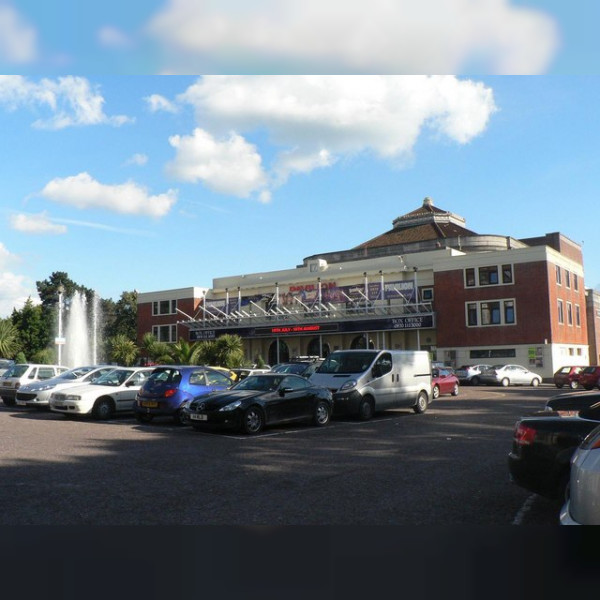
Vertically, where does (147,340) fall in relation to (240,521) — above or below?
above

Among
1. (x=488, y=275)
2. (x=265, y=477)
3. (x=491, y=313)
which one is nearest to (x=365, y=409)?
(x=265, y=477)

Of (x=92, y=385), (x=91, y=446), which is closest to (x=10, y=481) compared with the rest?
(x=91, y=446)

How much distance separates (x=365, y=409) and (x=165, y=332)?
5304 cm

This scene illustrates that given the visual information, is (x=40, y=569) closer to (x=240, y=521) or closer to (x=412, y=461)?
(x=240, y=521)

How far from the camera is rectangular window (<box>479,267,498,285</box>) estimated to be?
155ft

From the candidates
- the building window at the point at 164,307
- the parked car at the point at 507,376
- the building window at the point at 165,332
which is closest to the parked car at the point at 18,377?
the parked car at the point at 507,376

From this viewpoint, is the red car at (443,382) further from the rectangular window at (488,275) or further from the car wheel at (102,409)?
the rectangular window at (488,275)

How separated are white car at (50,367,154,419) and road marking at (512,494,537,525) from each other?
1262 centimetres

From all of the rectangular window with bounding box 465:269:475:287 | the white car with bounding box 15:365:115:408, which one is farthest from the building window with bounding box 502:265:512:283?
the white car with bounding box 15:365:115:408

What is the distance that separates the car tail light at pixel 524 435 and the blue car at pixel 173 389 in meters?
10.0

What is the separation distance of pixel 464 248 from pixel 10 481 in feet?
184

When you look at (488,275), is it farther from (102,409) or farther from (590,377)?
(102,409)

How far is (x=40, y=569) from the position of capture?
4.22m

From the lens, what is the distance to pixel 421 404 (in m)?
19.0
